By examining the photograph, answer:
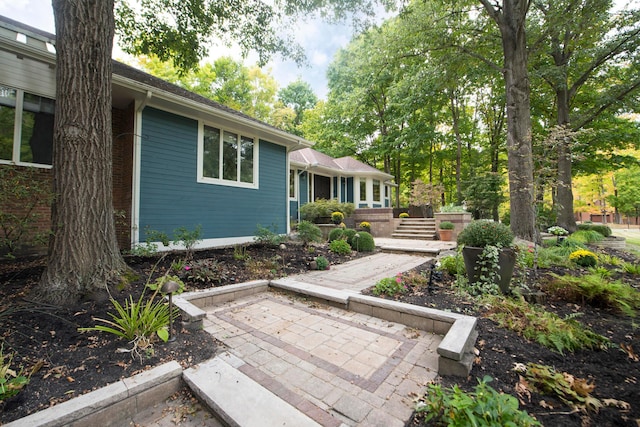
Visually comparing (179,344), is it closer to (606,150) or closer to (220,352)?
(220,352)

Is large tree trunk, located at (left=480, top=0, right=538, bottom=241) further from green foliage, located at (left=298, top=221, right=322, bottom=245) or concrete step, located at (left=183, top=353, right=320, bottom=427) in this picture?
concrete step, located at (left=183, top=353, right=320, bottom=427)

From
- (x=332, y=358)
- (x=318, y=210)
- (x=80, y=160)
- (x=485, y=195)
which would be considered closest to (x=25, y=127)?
(x=80, y=160)

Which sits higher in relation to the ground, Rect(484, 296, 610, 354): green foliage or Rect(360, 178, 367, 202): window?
Rect(360, 178, 367, 202): window

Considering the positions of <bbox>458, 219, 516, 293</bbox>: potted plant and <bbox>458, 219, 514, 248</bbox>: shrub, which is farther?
<bbox>458, 219, 514, 248</bbox>: shrub

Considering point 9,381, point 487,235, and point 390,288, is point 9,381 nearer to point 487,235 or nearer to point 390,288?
point 390,288

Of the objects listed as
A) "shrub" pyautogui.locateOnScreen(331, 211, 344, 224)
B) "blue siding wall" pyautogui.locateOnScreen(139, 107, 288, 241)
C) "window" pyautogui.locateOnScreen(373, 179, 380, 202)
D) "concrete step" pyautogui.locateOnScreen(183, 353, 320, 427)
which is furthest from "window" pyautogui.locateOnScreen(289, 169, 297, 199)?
"concrete step" pyautogui.locateOnScreen(183, 353, 320, 427)

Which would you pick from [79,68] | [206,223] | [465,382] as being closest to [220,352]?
[465,382]

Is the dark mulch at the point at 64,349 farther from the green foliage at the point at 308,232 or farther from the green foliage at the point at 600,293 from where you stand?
the green foliage at the point at 308,232

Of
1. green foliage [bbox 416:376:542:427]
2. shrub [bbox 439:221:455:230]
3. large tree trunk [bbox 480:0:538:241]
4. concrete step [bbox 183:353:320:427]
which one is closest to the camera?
green foliage [bbox 416:376:542:427]

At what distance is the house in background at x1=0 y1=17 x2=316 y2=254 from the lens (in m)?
4.72

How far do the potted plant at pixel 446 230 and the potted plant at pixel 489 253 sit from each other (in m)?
6.53

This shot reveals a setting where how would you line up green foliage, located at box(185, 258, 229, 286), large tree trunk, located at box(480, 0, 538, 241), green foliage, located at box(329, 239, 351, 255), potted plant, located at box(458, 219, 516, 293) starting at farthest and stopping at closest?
green foliage, located at box(329, 239, 351, 255) → large tree trunk, located at box(480, 0, 538, 241) → green foliage, located at box(185, 258, 229, 286) → potted plant, located at box(458, 219, 516, 293)

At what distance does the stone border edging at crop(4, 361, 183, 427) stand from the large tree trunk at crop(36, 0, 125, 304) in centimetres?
166

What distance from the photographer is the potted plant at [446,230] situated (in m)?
10.1
